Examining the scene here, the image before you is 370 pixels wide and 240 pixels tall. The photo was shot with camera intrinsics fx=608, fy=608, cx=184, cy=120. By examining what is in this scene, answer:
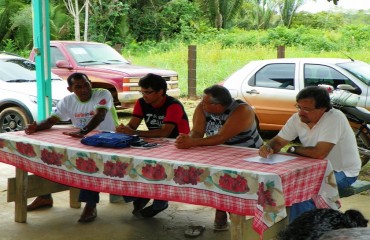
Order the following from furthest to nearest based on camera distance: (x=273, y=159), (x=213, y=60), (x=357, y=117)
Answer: (x=213, y=60), (x=357, y=117), (x=273, y=159)

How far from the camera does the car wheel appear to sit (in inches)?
376

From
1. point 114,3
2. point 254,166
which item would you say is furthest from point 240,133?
point 114,3

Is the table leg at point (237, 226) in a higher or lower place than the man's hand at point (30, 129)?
lower

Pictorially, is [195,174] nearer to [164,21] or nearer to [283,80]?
[283,80]

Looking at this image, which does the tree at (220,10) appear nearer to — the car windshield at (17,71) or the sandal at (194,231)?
the car windshield at (17,71)

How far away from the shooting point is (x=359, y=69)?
8.75 meters

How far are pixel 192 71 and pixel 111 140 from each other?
9958 millimetres

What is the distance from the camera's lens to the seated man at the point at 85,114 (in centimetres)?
533

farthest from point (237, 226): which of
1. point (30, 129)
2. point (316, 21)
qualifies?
point (316, 21)

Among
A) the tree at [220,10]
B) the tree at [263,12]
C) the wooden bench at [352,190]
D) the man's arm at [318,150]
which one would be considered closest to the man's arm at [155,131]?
the man's arm at [318,150]

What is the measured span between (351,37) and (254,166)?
18.7 metres

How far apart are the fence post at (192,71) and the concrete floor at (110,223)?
8.71 metres

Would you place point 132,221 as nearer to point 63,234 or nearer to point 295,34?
point 63,234

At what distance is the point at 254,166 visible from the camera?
12.6 feet
